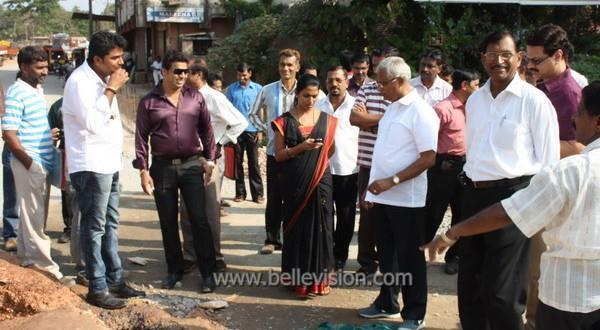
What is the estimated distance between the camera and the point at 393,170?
4.07 m

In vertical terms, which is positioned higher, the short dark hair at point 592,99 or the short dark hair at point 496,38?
the short dark hair at point 496,38

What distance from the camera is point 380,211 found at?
4.23m

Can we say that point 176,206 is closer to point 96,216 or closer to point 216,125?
point 96,216

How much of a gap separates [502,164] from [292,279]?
6.89 ft

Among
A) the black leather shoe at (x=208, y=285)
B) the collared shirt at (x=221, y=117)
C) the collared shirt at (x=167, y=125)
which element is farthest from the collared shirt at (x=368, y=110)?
the black leather shoe at (x=208, y=285)

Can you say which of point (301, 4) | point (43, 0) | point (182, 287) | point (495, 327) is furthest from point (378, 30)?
point (43, 0)

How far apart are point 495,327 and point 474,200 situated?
720mm

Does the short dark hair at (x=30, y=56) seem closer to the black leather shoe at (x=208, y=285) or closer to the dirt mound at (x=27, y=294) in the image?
the dirt mound at (x=27, y=294)

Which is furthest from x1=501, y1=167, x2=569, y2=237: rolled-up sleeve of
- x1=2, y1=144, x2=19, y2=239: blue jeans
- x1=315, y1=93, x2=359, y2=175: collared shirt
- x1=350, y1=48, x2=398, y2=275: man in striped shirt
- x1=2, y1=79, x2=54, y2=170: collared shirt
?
x1=2, y1=144, x2=19, y2=239: blue jeans

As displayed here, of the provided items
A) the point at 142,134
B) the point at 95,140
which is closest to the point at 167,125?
the point at 142,134

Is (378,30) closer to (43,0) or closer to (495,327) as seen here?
(495,327)

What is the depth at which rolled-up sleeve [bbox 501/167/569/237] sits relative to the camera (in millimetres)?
2344

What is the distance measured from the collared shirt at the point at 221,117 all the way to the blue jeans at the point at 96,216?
4.49ft

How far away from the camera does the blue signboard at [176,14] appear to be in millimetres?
22312
